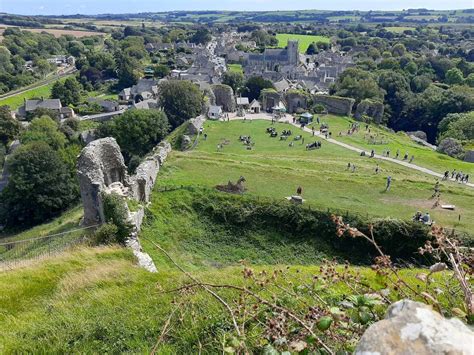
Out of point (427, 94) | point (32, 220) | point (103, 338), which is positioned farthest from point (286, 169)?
point (427, 94)

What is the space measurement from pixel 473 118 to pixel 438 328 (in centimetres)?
6587

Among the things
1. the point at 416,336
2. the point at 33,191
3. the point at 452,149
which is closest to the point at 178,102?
the point at 33,191

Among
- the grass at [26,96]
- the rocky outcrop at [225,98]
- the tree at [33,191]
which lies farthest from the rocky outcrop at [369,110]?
the grass at [26,96]

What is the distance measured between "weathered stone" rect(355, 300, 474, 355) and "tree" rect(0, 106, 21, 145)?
66.7 metres

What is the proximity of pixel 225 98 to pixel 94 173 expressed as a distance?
46385mm

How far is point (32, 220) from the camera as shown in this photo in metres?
36.2

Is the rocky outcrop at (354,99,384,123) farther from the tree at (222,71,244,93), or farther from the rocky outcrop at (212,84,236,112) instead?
the tree at (222,71,244,93)

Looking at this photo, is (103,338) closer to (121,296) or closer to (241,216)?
(121,296)

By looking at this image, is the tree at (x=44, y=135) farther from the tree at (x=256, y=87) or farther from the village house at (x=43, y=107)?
the tree at (x=256, y=87)

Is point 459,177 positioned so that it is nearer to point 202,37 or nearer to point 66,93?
point 66,93

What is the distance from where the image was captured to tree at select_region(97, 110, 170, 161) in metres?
46.7

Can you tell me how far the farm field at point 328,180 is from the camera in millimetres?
24297

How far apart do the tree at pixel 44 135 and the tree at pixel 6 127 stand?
21.8 ft

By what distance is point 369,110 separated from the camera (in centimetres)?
6425
